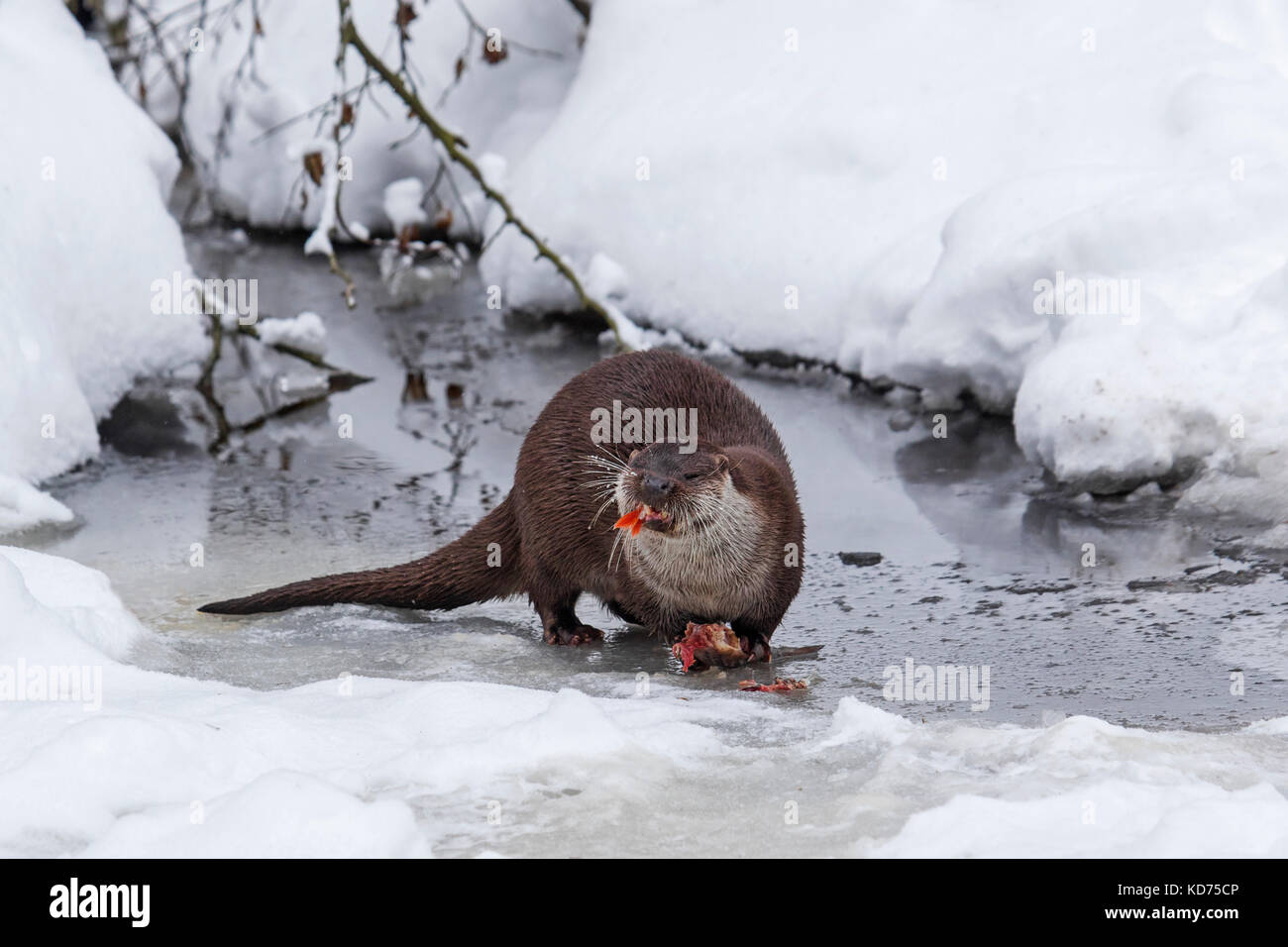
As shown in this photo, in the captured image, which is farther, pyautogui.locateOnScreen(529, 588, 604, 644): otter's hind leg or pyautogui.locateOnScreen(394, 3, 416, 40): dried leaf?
pyautogui.locateOnScreen(394, 3, 416, 40): dried leaf

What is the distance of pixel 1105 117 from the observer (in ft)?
20.4

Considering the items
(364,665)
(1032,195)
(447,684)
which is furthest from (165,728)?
(1032,195)

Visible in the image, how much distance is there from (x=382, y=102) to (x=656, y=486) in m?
6.92

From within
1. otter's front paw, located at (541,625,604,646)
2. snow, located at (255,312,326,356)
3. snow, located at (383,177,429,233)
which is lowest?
otter's front paw, located at (541,625,604,646)

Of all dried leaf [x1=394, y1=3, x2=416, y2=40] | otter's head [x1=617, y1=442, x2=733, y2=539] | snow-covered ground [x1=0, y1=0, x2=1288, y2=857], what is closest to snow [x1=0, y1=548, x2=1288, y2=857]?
snow-covered ground [x1=0, y1=0, x2=1288, y2=857]

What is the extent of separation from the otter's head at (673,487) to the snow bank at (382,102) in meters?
5.70

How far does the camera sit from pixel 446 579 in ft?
13.0

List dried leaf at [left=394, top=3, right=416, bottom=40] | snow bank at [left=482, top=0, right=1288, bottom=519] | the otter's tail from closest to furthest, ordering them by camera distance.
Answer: the otter's tail < snow bank at [left=482, top=0, right=1288, bottom=519] < dried leaf at [left=394, top=3, right=416, bottom=40]

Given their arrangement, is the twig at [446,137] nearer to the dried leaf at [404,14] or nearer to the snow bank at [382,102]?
the dried leaf at [404,14]

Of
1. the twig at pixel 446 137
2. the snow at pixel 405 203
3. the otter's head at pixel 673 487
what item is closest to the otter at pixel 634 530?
the otter's head at pixel 673 487

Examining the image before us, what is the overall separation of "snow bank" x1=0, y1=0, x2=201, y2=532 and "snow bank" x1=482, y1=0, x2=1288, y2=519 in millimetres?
2059

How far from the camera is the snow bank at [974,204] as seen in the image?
4.75m

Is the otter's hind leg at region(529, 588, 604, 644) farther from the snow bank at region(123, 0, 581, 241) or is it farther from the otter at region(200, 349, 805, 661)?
the snow bank at region(123, 0, 581, 241)

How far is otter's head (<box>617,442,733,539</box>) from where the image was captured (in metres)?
3.27
